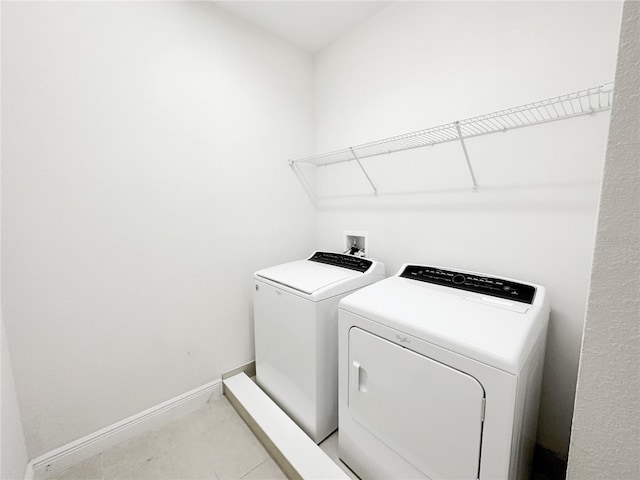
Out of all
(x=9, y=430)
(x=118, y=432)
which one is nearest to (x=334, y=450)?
(x=118, y=432)

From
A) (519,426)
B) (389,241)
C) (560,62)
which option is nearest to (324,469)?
(519,426)

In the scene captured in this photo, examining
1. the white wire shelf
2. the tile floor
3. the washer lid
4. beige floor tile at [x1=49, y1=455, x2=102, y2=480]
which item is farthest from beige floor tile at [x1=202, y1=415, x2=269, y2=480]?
the white wire shelf

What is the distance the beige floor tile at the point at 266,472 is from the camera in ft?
4.44

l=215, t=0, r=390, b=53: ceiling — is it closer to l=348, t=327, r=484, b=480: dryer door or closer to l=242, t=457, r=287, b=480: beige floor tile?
l=348, t=327, r=484, b=480: dryer door

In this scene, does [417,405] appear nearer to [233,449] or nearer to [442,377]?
[442,377]

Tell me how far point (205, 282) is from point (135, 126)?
105 centimetres

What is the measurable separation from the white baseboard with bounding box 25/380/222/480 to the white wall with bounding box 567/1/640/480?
2026mm

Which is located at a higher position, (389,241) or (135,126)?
(135,126)

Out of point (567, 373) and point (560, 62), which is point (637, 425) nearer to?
point (567, 373)

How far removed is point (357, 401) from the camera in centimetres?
123

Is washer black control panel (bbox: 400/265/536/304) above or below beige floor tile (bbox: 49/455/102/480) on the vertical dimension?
above

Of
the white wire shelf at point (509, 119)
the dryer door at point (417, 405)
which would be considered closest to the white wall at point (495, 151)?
the white wire shelf at point (509, 119)

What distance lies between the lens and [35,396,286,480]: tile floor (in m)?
1.36

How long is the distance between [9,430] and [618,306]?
6.85ft
